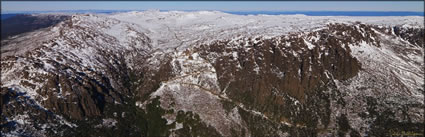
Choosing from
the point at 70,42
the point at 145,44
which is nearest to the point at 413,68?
the point at 145,44

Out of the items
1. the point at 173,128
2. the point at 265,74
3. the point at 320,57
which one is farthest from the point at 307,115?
the point at 173,128

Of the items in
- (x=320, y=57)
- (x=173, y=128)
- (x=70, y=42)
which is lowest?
(x=173, y=128)

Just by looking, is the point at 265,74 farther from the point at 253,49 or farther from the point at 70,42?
the point at 70,42

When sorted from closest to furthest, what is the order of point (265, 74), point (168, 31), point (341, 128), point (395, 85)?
point (341, 128) < point (395, 85) < point (265, 74) < point (168, 31)

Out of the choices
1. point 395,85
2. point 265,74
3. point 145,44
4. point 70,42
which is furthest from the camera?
point 145,44

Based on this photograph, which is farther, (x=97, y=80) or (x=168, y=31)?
(x=168, y=31)

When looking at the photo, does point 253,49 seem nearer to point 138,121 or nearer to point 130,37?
point 138,121

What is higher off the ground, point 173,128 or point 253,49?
point 253,49
